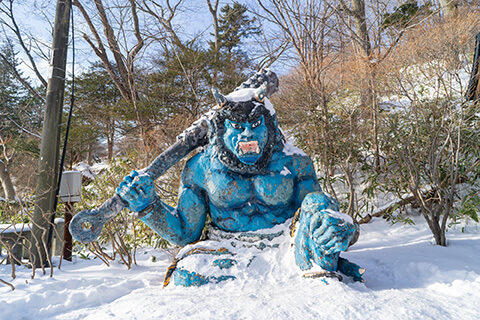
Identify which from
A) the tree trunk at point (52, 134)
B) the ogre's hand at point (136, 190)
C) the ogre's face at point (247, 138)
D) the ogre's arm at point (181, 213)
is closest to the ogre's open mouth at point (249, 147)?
the ogre's face at point (247, 138)

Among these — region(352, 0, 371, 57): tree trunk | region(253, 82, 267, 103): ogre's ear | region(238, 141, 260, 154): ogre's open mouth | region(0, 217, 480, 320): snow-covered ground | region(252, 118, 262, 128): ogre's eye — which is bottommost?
region(0, 217, 480, 320): snow-covered ground

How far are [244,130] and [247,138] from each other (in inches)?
2.8

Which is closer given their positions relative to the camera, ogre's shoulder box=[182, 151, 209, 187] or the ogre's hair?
the ogre's hair

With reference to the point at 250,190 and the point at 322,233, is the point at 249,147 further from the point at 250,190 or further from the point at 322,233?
the point at 322,233

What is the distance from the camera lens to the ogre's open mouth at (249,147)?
156 cm

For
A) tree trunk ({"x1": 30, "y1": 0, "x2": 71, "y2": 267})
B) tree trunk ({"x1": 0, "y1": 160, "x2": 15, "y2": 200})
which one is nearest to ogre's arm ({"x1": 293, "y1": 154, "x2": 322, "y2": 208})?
tree trunk ({"x1": 30, "y1": 0, "x2": 71, "y2": 267})

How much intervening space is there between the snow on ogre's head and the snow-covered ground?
600mm

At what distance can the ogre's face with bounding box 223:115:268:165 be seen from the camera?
1.57 m

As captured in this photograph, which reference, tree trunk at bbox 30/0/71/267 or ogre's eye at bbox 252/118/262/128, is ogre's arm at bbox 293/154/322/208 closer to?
ogre's eye at bbox 252/118/262/128

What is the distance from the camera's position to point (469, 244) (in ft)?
6.72

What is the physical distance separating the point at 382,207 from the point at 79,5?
671 centimetres

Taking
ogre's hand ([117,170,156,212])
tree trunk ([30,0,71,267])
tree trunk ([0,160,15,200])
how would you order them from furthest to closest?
tree trunk ([0,160,15,200]) → tree trunk ([30,0,71,267]) → ogre's hand ([117,170,156,212])

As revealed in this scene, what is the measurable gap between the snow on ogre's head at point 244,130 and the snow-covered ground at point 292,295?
1.97ft

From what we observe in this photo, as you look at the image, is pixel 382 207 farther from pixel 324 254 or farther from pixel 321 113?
pixel 324 254
